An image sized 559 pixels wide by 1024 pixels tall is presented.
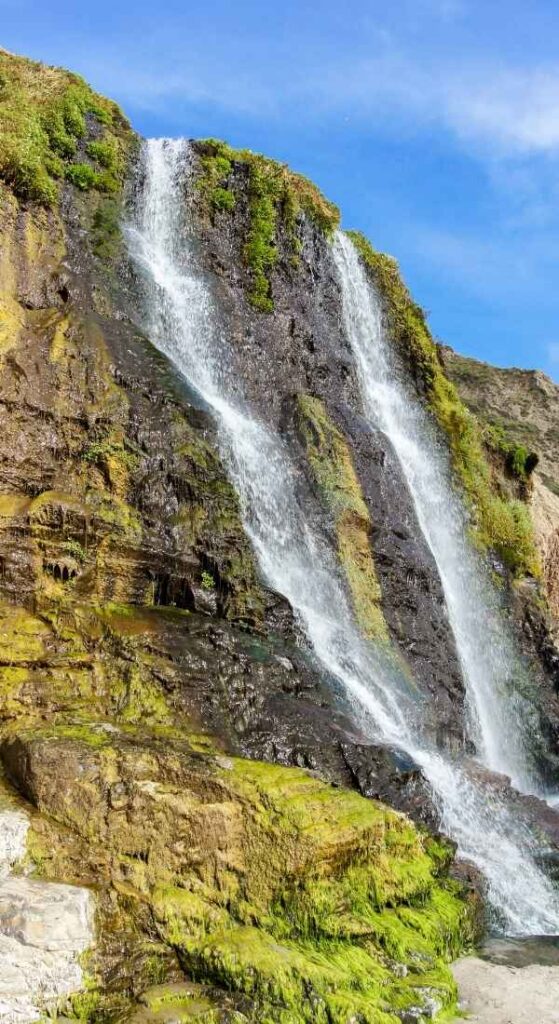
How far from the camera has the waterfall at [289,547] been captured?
36.3ft

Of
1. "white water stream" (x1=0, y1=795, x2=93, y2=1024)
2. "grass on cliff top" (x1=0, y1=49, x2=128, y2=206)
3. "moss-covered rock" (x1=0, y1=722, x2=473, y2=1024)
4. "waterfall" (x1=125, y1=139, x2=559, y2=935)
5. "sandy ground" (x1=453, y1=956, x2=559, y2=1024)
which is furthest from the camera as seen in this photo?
"grass on cliff top" (x1=0, y1=49, x2=128, y2=206)

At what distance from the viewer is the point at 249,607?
12.2 m

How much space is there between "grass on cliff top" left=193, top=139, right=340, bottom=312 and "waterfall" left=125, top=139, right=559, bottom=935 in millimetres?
895

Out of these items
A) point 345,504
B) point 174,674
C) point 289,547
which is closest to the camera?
point 174,674

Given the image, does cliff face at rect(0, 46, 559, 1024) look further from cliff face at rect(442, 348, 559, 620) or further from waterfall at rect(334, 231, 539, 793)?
cliff face at rect(442, 348, 559, 620)

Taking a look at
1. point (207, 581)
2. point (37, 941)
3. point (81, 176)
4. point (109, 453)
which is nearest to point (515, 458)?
point (81, 176)

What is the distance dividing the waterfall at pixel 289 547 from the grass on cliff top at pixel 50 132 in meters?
1.22

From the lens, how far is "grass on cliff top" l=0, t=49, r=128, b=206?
56.4 feet

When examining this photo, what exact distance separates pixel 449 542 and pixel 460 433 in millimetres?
4433

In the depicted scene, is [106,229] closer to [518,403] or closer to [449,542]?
[449,542]

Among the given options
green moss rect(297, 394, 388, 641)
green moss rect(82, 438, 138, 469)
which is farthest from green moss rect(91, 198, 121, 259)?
green moss rect(82, 438, 138, 469)

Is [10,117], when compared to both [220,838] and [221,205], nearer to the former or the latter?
[221,205]

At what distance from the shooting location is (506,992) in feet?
25.2

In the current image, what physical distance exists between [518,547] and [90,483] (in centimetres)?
1504
